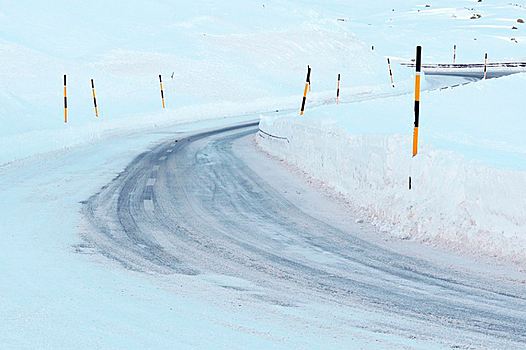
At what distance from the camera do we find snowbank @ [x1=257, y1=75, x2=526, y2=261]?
7113 mm

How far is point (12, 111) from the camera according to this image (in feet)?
65.7

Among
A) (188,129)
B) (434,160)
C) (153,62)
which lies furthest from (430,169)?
(153,62)

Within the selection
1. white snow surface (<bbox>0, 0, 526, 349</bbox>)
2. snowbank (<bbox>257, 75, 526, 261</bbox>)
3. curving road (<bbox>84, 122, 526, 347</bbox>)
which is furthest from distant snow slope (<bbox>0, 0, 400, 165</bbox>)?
snowbank (<bbox>257, 75, 526, 261</bbox>)

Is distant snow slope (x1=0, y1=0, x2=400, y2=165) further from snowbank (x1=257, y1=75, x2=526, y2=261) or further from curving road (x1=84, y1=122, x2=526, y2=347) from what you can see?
snowbank (x1=257, y1=75, x2=526, y2=261)

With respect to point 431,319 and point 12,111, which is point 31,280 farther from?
point 12,111

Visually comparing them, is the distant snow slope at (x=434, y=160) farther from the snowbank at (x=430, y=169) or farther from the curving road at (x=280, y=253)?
the curving road at (x=280, y=253)

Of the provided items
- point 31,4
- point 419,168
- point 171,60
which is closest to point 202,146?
point 419,168

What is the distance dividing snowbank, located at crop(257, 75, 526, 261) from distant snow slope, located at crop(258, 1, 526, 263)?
0.4 inches

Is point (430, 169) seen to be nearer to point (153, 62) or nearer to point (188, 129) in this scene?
point (188, 129)

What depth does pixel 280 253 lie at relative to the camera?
7004mm

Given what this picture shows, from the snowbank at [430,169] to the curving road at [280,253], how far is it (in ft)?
2.13

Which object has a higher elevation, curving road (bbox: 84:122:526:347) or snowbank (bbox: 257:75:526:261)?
snowbank (bbox: 257:75:526:261)

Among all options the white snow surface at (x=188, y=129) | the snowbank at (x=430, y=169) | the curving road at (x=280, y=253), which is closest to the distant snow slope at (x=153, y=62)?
the white snow surface at (x=188, y=129)

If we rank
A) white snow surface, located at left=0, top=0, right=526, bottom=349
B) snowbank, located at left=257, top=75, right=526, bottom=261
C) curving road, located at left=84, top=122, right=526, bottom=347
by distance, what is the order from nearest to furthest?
white snow surface, located at left=0, top=0, right=526, bottom=349, curving road, located at left=84, top=122, right=526, bottom=347, snowbank, located at left=257, top=75, right=526, bottom=261
